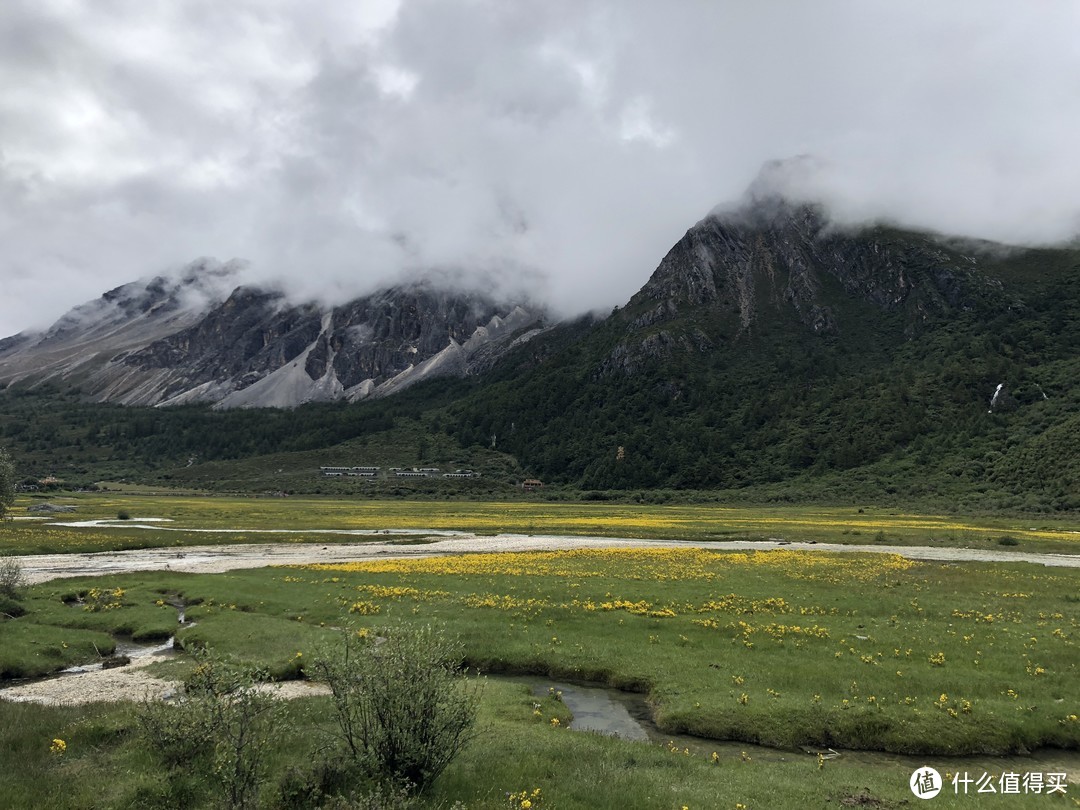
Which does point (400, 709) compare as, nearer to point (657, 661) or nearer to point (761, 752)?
point (761, 752)

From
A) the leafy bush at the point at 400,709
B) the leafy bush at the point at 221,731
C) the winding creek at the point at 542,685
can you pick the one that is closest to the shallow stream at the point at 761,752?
the winding creek at the point at 542,685

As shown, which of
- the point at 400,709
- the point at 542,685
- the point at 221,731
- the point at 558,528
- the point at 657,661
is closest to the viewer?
the point at 221,731

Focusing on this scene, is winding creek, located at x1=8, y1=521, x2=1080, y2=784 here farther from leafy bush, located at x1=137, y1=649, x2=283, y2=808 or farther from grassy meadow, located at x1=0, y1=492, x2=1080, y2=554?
grassy meadow, located at x1=0, y1=492, x2=1080, y2=554

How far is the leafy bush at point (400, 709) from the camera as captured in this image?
1187cm

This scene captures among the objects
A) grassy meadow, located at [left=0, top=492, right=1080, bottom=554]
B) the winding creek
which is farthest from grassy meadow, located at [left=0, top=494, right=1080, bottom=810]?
grassy meadow, located at [left=0, top=492, right=1080, bottom=554]

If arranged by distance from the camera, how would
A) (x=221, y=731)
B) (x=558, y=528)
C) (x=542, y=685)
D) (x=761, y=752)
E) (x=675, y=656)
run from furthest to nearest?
1. (x=558, y=528)
2. (x=675, y=656)
3. (x=542, y=685)
4. (x=761, y=752)
5. (x=221, y=731)

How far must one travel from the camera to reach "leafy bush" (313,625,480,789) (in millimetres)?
11867

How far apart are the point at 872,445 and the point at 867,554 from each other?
147 m

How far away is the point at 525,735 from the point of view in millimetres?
16875

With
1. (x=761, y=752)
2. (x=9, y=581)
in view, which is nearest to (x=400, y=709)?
(x=761, y=752)

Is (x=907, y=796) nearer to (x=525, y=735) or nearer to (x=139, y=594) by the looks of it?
(x=525, y=735)

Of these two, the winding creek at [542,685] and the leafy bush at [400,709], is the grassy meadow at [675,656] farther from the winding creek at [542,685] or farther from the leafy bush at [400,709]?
the leafy bush at [400,709]

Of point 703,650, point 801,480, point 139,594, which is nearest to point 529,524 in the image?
point 139,594

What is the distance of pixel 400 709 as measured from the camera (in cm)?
1197
